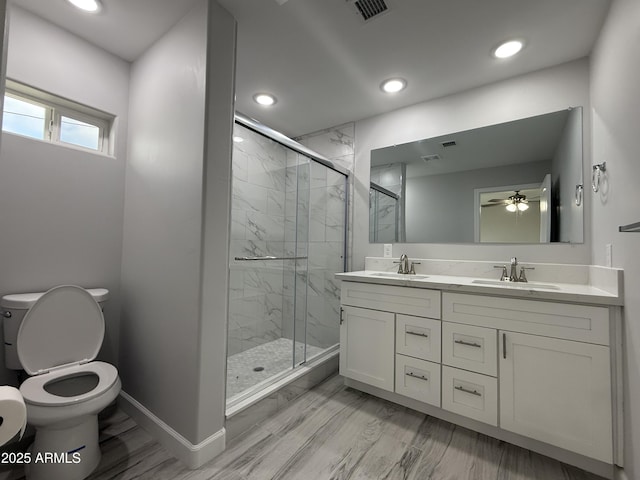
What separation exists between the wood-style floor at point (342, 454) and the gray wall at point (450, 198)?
4.39ft

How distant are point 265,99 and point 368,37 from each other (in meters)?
1.06

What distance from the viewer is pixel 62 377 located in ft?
4.90

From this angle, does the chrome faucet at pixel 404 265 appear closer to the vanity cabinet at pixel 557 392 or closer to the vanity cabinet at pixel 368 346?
the vanity cabinet at pixel 368 346

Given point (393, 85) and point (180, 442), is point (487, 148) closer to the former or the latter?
point (393, 85)

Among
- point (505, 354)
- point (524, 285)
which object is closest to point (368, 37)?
point (524, 285)

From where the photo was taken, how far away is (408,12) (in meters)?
1.57

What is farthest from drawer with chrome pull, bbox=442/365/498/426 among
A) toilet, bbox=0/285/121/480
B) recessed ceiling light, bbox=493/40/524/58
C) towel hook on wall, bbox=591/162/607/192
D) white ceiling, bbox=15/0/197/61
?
white ceiling, bbox=15/0/197/61

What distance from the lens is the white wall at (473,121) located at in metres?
1.92

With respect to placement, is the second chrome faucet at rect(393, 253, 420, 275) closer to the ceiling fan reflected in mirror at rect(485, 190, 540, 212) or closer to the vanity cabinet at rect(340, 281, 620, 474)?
the vanity cabinet at rect(340, 281, 620, 474)

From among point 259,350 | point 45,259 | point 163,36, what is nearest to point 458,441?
point 259,350

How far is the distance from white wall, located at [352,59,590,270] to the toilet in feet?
6.69

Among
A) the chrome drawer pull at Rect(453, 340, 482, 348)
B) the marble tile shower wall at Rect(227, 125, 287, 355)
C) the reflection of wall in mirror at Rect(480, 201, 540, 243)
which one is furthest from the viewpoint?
the marble tile shower wall at Rect(227, 125, 287, 355)

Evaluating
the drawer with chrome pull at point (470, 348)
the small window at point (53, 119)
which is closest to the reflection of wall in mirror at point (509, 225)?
the drawer with chrome pull at point (470, 348)

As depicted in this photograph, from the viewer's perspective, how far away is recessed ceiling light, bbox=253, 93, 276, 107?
2.44m
